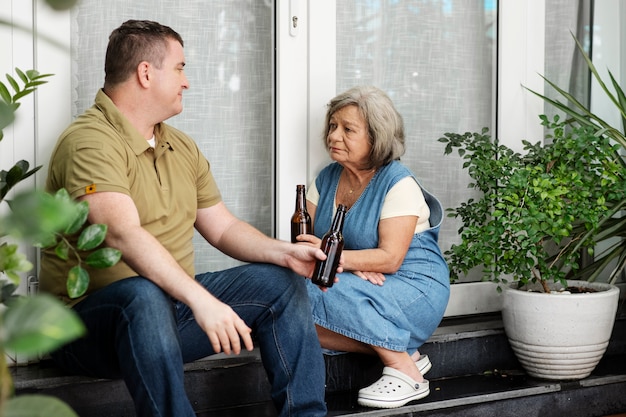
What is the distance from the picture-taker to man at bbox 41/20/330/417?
1768 mm

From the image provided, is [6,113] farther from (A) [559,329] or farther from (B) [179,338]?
(A) [559,329]

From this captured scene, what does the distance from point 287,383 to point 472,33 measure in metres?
1.78

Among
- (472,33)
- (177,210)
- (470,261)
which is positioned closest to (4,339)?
(177,210)

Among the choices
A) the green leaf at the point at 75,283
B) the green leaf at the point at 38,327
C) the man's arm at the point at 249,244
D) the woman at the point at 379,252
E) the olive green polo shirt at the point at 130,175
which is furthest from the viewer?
the woman at the point at 379,252

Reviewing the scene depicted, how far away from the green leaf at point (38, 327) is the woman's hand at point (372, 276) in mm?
2127

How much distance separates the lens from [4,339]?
41 centimetres

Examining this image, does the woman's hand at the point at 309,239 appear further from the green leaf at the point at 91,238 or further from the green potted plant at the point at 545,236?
the green leaf at the point at 91,238

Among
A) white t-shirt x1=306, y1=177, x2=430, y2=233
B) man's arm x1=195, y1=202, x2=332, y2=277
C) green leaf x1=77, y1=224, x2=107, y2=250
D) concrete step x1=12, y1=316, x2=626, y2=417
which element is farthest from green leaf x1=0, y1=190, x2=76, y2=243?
white t-shirt x1=306, y1=177, x2=430, y2=233

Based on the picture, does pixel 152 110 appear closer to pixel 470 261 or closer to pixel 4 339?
pixel 470 261

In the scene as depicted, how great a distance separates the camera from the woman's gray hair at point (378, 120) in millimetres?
2613

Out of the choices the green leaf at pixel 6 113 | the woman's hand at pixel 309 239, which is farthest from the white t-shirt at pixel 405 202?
the green leaf at pixel 6 113

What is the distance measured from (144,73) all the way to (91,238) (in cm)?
125

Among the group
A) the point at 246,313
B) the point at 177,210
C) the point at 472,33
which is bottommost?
the point at 246,313

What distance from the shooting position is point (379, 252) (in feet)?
8.27
